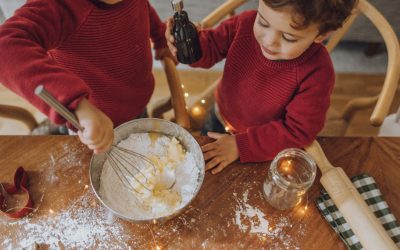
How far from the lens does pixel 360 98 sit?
3.72 feet

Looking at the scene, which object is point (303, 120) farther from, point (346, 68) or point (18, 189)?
point (346, 68)

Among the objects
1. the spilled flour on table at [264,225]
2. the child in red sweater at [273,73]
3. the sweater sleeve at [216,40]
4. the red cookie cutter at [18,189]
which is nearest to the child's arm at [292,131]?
the child in red sweater at [273,73]

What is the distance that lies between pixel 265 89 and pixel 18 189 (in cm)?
Result: 62

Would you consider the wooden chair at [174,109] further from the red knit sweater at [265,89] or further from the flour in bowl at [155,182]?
the flour in bowl at [155,182]

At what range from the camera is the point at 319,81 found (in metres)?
0.81

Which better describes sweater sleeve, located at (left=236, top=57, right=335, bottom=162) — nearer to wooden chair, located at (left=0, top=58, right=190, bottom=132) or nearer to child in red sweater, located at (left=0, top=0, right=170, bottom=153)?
wooden chair, located at (left=0, top=58, right=190, bottom=132)

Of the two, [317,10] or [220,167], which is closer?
[317,10]

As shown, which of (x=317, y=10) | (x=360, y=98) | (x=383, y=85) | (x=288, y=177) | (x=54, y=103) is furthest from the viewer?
(x=360, y=98)

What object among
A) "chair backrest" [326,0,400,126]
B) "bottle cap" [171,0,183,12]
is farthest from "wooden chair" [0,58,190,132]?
"chair backrest" [326,0,400,126]

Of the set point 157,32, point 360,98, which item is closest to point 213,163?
point 157,32

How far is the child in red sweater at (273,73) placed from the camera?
2.19ft

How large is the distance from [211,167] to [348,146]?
33 cm

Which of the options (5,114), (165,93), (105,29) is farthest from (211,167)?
→ (165,93)

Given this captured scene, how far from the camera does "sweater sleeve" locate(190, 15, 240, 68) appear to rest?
0.92 meters
